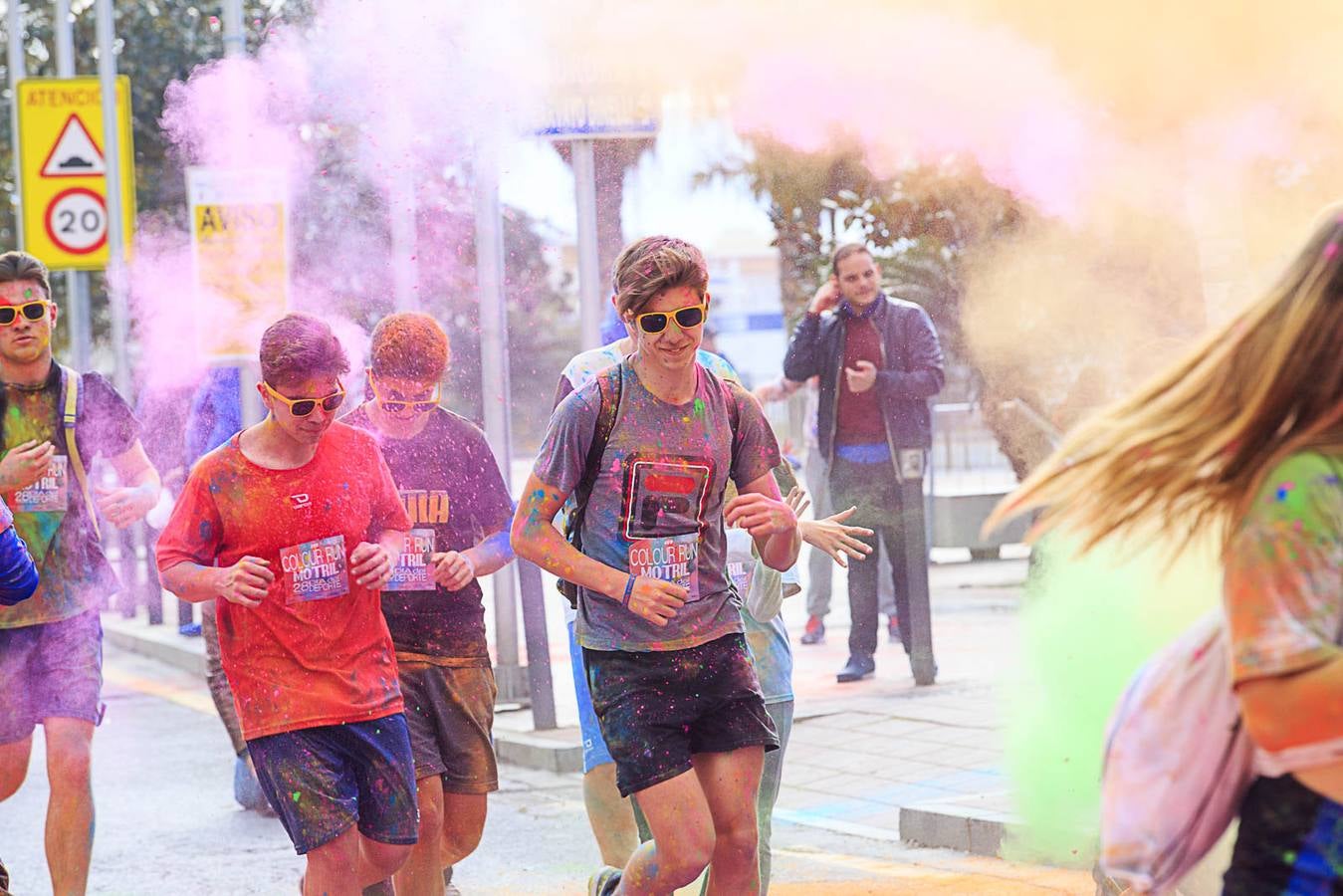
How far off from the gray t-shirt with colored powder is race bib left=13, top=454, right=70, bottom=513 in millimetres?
1803

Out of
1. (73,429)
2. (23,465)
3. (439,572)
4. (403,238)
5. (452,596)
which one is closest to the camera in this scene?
(439,572)

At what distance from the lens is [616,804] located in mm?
4727

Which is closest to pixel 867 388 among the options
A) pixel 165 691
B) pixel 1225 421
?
pixel 165 691

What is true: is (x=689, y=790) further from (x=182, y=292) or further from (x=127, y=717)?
(x=182, y=292)

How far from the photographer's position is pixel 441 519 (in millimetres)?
4777

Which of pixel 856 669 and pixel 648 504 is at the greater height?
pixel 648 504

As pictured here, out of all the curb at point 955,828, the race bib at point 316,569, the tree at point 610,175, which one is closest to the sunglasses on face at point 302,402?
the race bib at point 316,569

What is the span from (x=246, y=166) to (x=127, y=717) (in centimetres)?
293

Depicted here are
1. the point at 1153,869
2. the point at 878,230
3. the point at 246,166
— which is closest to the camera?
the point at 1153,869

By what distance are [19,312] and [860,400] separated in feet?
14.4

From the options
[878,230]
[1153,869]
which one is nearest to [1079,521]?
[1153,869]

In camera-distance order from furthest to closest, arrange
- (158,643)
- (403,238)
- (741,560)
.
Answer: (158,643) → (403,238) → (741,560)

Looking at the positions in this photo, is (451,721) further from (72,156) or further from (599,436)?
(72,156)

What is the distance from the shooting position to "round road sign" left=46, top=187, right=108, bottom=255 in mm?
14625
